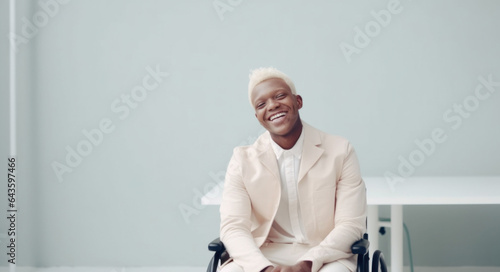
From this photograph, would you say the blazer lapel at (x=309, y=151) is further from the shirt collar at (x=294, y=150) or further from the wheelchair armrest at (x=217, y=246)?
the wheelchair armrest at (x=217, y=246)

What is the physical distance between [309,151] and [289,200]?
0.18 meters

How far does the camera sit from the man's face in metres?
2.06

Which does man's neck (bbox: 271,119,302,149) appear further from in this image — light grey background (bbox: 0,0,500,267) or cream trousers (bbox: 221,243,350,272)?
light grey background (bbox: 0,0,500,267)

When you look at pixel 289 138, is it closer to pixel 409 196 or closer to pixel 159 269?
pixel 409 196

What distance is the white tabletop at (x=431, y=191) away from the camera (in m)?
2.62

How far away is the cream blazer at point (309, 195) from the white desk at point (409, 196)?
470 millimetres

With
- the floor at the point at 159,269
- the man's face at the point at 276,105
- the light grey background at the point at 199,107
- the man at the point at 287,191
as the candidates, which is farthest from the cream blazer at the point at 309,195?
the floor at the point at 159,269

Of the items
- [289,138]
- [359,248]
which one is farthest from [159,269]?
[359,248]

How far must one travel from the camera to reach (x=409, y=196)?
2.70 m

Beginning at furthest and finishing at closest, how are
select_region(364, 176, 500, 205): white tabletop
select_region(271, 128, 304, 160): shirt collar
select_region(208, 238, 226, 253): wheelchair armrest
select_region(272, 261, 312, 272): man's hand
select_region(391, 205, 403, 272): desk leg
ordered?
select_region(391, 205, 403, 272): desk leg
select_region(364, 176, 500, 205): white tabletop
select_region(271, 128, 304, 160): shirt collar
select_region(208, 238, 226, 253): wheelchair armrest
select_region(272, 261, 312, 272): man's hand

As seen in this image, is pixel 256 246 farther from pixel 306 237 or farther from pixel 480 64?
pixel 480 64

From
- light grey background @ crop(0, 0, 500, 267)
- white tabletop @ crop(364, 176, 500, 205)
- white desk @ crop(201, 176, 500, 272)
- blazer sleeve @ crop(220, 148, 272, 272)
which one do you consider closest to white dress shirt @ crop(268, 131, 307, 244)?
blazer sleeve @ crop(220, 148, 272, 272)

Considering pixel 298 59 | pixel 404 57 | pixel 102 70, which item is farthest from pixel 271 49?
pixel 102 70

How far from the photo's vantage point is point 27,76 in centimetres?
392
